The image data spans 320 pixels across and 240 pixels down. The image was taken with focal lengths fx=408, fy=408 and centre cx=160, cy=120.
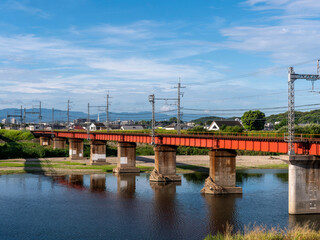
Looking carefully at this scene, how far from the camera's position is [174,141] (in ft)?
254

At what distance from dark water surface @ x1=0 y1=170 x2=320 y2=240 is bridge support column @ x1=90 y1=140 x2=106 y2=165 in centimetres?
2594

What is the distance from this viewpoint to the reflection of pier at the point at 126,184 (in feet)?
216

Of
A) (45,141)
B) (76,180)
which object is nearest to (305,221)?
(76,180)

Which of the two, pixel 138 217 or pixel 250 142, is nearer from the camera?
pixel 138 217

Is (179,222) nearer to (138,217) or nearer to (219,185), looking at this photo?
(138,217)

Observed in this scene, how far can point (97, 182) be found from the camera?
78.8 metres

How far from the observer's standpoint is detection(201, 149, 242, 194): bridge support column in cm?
6544

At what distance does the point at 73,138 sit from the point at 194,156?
37954 millimetres

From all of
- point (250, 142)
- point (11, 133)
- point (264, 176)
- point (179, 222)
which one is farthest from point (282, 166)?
point (11, 133)

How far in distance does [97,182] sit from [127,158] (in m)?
16.6

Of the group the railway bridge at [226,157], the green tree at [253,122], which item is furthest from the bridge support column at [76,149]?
the green tree at [253,122]

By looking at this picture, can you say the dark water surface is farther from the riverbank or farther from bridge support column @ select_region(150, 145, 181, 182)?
the riverbank

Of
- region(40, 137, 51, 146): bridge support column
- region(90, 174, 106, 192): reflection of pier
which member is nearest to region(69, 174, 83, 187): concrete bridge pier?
region(90, 174, 106, 192): reflection of pier

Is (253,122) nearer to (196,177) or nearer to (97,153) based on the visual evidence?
(97,153)
